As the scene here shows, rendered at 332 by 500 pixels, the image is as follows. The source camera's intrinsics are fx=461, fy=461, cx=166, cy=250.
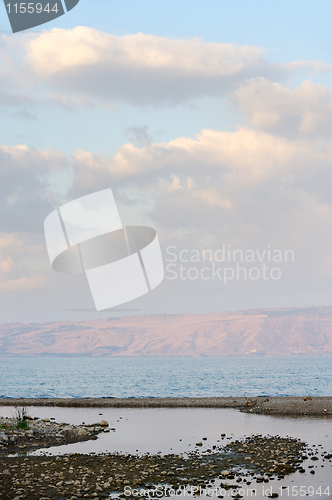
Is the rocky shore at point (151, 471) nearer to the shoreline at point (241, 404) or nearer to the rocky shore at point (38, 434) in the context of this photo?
the rocky shore at point (38, 434)

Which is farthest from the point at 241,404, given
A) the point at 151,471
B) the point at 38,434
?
the point at 151,471

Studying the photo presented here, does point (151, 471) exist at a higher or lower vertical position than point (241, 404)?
higher

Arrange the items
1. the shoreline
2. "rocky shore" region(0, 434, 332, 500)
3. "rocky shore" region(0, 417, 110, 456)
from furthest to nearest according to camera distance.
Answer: the shoreline → "rocky shore" region(0, 417, 110, 456) → "rocky shore" region(0, 434, 332, 500)

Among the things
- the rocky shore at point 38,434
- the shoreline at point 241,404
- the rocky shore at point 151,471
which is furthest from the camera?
the shoreline at point 241,404

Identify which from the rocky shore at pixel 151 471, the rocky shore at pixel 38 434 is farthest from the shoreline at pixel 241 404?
the rocky shore at pixel 151 471

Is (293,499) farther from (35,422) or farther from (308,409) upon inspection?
(308,409)

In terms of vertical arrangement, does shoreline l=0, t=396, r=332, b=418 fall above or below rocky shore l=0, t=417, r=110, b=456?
below

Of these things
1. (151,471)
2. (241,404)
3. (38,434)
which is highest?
(151,471)

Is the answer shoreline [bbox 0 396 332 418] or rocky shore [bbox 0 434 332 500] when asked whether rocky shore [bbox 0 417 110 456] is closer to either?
rocky shore [bbox 0 434 332 500]

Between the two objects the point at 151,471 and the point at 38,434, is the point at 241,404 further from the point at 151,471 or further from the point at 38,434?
the point at 151,471

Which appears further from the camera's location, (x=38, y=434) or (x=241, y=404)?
(x=241, y=404)

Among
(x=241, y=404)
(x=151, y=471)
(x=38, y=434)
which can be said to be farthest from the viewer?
(x=241, y=404)

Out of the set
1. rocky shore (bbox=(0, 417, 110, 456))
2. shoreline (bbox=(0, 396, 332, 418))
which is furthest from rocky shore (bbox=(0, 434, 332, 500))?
shoreline (bbox=(0, 396, 332, 418))

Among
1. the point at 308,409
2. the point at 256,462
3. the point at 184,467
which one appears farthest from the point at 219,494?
the point at 308,409
